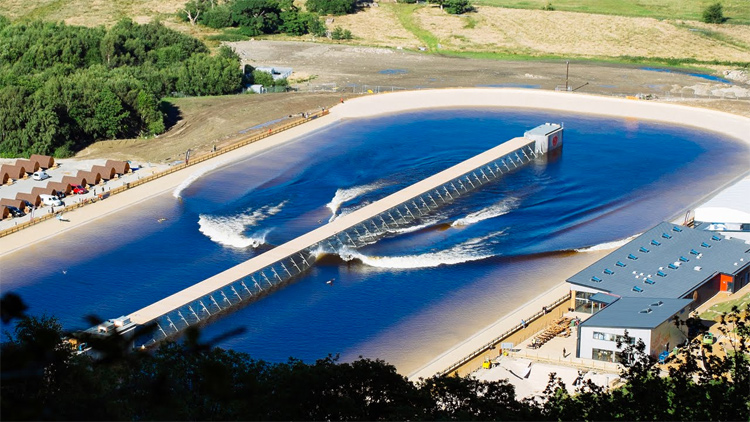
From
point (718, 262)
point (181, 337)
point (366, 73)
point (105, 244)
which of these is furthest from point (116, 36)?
point (718, 262)

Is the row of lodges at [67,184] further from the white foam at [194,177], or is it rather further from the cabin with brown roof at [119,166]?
the white foam at [194,177]

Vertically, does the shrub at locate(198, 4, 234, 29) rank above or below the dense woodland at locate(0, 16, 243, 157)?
above

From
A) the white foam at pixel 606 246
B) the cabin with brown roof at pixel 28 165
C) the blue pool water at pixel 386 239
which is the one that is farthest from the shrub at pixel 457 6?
the white foam at pixel 606 246

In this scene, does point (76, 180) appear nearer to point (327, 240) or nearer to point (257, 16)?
point (327, 240)

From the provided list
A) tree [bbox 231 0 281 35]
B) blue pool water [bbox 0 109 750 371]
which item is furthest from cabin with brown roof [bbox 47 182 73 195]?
tree [bbox 231 0 281 35]

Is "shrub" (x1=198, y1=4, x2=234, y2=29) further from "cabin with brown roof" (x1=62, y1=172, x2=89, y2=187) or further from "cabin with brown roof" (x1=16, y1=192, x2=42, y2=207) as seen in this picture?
"cabin with brown roof" (x1=16, y1=192, x2=42, y2=207)

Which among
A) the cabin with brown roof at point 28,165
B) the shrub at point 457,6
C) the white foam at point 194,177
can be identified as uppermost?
the shrub at point 457,6
